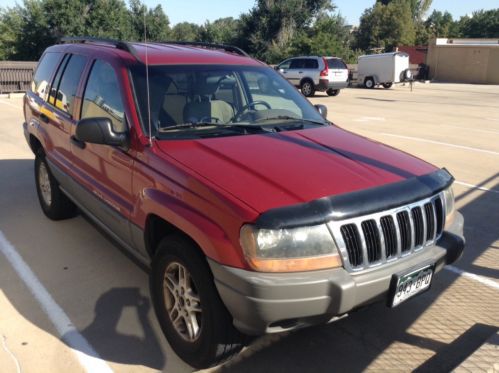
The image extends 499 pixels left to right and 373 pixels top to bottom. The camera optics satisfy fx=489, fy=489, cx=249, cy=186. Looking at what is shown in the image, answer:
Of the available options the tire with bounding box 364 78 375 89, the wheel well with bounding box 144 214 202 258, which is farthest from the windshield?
the tire with bounding box 364 78 375 89

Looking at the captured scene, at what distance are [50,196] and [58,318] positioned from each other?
215 cm

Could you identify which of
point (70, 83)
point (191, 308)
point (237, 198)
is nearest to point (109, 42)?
point (70, 83)

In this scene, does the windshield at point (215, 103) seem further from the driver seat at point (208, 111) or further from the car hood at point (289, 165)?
the car hood at point (289, 165)

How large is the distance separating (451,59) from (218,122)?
37.3 meters

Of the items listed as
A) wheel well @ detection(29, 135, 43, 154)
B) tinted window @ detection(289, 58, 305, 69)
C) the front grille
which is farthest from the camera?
tinted window @ detection(289, 58, 305, 69)

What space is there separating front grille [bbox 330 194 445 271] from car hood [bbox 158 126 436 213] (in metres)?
0.20

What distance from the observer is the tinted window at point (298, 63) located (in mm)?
22531

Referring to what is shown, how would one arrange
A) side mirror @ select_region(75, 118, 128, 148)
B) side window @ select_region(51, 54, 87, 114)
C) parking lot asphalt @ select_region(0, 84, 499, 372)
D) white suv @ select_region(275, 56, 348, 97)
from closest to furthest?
parking lot asphalt @ select_region(0, 84, 499, 372) → side mirror @ select_region(75, 118, 128, 148) → side window @ select_region(51, 54, 87, 114) → white suv @ select_region(275, 56, 348, 97)

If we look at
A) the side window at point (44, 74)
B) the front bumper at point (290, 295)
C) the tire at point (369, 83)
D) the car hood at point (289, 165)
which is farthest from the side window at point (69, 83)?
the tire at point (369, 83)

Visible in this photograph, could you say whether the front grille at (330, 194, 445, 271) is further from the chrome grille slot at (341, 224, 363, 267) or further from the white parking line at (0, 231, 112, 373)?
the white parking line at (0, 231, 112, 373)

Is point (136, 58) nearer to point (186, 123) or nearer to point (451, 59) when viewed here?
point (186, 123)

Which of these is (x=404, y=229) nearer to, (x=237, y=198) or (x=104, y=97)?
(x=237, y=198)

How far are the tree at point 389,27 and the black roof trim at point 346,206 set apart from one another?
5777cm

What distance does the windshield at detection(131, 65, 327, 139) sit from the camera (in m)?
3.46
